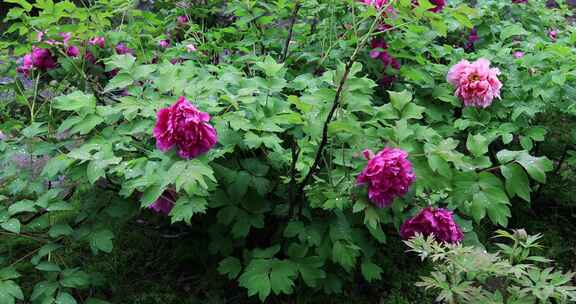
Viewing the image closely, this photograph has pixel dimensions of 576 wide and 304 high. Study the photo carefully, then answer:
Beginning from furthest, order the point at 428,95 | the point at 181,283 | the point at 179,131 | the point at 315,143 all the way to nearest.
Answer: the point at 428,95 → the point at 181,283 → the point at 315,143 → the point at 179,131

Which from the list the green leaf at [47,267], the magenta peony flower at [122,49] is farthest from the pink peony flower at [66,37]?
the green leaf at [47,267]

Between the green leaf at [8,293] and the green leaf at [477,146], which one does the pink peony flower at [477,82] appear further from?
the green leaf at [8,293]

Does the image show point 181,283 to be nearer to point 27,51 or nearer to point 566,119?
point 27,51

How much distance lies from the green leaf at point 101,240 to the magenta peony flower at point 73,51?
0.98m

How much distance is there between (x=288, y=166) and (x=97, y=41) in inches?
47.7

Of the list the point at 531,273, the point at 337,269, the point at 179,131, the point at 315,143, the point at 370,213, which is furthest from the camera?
A: the point at 337,269

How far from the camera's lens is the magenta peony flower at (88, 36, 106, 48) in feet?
8.15

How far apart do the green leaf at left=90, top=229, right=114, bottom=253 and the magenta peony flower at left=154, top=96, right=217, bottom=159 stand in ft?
1.73

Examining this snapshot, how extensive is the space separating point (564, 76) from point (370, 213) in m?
1.22

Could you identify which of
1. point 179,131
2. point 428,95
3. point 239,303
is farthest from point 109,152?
point 428,95

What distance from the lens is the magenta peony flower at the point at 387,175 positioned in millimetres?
1611

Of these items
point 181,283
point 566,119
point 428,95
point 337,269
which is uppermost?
point 428,95

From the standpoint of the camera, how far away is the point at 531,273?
53.3 inches

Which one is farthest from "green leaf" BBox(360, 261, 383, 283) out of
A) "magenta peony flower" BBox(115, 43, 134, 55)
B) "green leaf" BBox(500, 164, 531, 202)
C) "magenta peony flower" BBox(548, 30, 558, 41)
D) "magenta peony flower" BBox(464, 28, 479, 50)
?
"magenta peony flower" BBox(548, 30, 558, 41)
